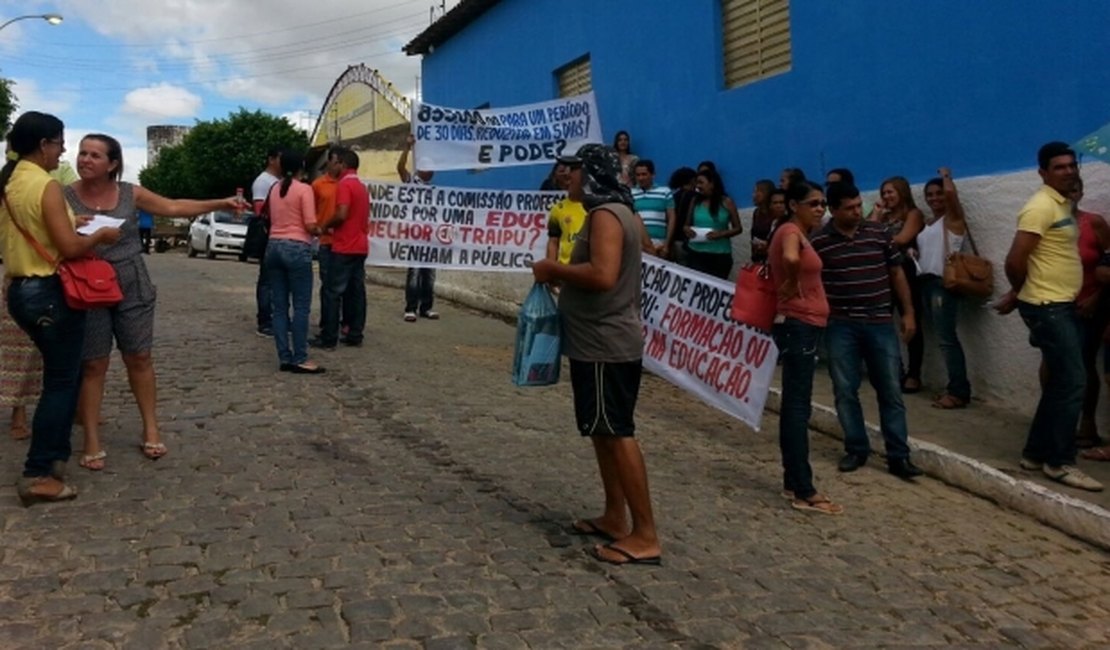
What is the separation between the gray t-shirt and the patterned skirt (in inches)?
121

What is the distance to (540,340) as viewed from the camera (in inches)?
175

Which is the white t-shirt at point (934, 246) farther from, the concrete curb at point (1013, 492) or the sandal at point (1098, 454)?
the sandal at point (1098, 454)

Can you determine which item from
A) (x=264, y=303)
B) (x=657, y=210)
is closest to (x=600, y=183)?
(x=657, y=210)

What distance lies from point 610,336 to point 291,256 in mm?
4175

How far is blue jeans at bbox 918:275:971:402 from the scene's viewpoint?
728 centimetres

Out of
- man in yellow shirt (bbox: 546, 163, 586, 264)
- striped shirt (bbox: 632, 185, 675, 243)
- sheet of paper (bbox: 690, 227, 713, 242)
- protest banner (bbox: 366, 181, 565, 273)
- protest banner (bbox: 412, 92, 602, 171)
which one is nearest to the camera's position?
man in yellow shirt (bbox: 546, 163, 586, 264)

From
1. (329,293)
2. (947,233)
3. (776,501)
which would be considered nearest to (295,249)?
(329,293)

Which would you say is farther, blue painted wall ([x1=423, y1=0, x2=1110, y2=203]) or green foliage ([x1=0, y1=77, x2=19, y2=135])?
green foliage ([x1=0, y1=77, x2=19, y2=135])

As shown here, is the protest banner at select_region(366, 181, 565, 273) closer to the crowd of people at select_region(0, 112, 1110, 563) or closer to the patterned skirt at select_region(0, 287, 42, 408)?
the crowd of people at select_region(0, 112, 1110, 563)

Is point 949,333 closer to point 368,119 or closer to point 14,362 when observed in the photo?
point 14,362

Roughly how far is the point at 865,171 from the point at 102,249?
5.74m

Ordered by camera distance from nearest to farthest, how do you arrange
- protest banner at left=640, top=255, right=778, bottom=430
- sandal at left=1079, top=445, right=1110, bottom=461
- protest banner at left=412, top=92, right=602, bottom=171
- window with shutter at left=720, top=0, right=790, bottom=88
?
sandal at left=1079, top=445, right=1110, bottom=461, protest banner at left=640, top=255, right=778, bottom=430, window with shutter at left=720, top=0, right=790, bottom=88, protest banner at left=412, top=92, right=602, bottom=171

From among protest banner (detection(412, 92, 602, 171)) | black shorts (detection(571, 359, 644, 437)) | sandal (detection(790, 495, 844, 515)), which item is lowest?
sandal (detection(790, 495, 844, 515))

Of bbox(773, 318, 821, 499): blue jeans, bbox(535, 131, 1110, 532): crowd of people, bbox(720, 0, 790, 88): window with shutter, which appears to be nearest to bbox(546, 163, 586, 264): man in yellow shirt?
bbox(535, 131, 1110, 532): crowd of people
